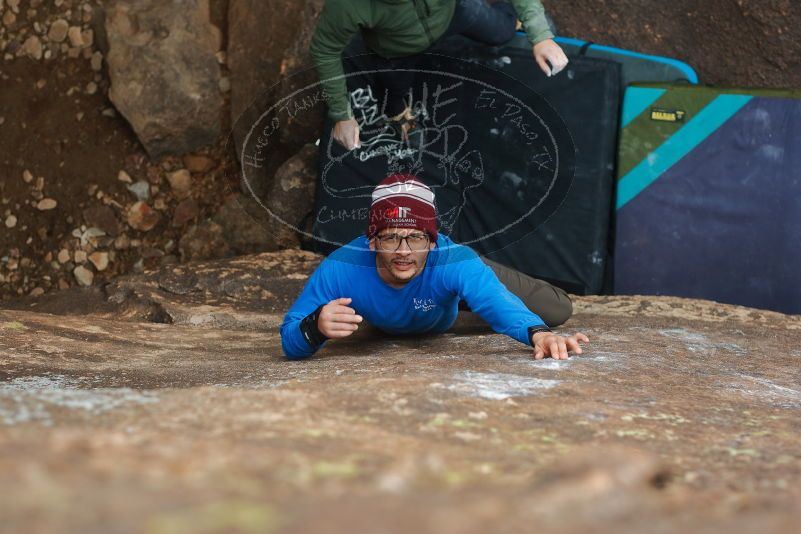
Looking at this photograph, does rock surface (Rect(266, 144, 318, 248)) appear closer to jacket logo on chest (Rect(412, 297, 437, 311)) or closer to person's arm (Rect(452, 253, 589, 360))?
jacket logo on chest (Rect(412, 297, 437, 311))

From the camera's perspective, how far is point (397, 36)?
4312 mm

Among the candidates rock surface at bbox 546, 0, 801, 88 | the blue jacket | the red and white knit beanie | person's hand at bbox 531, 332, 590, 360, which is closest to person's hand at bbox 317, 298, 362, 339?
the blue jacket

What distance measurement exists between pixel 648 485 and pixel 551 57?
299 cm

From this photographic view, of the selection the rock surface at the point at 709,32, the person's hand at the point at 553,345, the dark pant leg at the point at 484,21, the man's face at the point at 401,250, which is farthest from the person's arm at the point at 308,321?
the rock surface at the point at 709,32

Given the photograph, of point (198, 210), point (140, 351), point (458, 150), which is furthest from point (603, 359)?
point (198, 210)

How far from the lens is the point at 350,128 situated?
174 inches

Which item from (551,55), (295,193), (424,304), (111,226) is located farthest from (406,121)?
(111,226)

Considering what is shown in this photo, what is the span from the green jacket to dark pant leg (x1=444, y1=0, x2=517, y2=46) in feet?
0.24

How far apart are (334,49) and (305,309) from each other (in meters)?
1.38

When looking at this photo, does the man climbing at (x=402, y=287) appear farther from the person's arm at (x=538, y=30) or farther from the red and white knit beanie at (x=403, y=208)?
the person's arm at (x=538, y=30)

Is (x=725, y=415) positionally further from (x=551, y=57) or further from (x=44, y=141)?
(x=44, y=141)

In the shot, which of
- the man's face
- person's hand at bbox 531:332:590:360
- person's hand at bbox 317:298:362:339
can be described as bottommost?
person's hand at bbox 531:332:590:360

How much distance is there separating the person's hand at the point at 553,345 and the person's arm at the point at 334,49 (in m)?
1.74

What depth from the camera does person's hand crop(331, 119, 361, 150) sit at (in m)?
4.40
